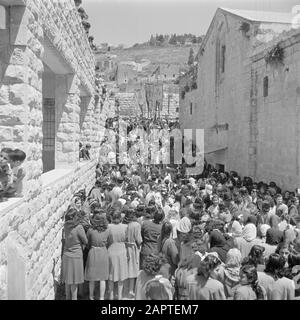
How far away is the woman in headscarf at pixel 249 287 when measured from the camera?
4.44 metres

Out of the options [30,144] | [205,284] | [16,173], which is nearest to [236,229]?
[205,284]

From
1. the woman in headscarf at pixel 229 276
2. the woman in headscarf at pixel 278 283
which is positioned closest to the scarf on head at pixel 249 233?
the woman in headscarf at pixel 229 276

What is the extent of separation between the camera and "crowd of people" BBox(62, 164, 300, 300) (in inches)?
188

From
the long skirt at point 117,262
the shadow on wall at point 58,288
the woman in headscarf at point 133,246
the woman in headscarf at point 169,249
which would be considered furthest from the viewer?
the shadow on wall at point 58,288

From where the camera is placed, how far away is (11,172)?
15.9 feet

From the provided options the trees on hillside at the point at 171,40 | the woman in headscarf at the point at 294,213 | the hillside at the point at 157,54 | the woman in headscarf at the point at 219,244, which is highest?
the trees on hillside at the point at 171,40

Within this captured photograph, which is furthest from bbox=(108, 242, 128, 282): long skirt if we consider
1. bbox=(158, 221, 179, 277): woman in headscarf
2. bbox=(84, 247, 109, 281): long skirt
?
bbox=(158, 221, 179, 277): woman in headscarf

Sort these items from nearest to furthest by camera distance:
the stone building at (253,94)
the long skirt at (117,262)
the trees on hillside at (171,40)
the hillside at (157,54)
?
the long skirt at (117,262), the stone building at (253,94), the hillside at (157,54), the trees on hillside at (171,40)

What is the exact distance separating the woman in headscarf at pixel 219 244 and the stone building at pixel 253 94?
7.68 m

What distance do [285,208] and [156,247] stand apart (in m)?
3.26

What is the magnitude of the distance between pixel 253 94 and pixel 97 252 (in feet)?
39.3

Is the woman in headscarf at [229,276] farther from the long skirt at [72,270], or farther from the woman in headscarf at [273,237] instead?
the long skirt at [72,270]

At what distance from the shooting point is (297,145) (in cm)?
1330
